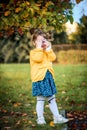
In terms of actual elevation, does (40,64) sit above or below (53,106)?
above

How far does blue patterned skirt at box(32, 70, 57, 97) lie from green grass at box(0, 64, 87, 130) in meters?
0.25

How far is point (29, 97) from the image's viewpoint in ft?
15.3

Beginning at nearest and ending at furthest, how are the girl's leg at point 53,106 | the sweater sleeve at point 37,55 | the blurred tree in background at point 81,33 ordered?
the sweater sleeve at point 37,55 < the girl's leg at point 53,106 < the blurred tree in background at point 81,33

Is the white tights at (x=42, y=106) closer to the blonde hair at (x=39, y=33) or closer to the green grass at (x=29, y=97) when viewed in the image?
the green grass at (x=29, y=97)

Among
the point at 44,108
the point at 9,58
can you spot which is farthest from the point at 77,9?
the point at 9,58

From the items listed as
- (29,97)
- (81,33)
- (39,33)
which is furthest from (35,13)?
(29,97)

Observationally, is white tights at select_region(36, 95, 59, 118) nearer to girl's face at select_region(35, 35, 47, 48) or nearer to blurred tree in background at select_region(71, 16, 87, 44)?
girl's face at select_region(35, 35, 47, 48)

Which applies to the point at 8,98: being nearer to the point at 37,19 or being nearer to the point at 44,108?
the point at 44,108

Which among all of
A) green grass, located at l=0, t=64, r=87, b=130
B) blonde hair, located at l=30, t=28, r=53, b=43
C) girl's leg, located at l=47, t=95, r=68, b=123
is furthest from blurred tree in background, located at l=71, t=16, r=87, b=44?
girl's leg, located at l=47, t=95, r=68, b=123

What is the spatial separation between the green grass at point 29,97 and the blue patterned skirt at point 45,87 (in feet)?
0.82

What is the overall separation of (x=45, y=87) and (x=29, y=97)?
685 millimetres

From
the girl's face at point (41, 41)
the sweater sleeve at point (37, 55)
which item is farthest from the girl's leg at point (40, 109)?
the girl's face at point (41, 41)

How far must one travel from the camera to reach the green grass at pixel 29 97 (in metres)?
4.12

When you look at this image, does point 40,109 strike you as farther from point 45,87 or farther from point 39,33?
point 39,33
